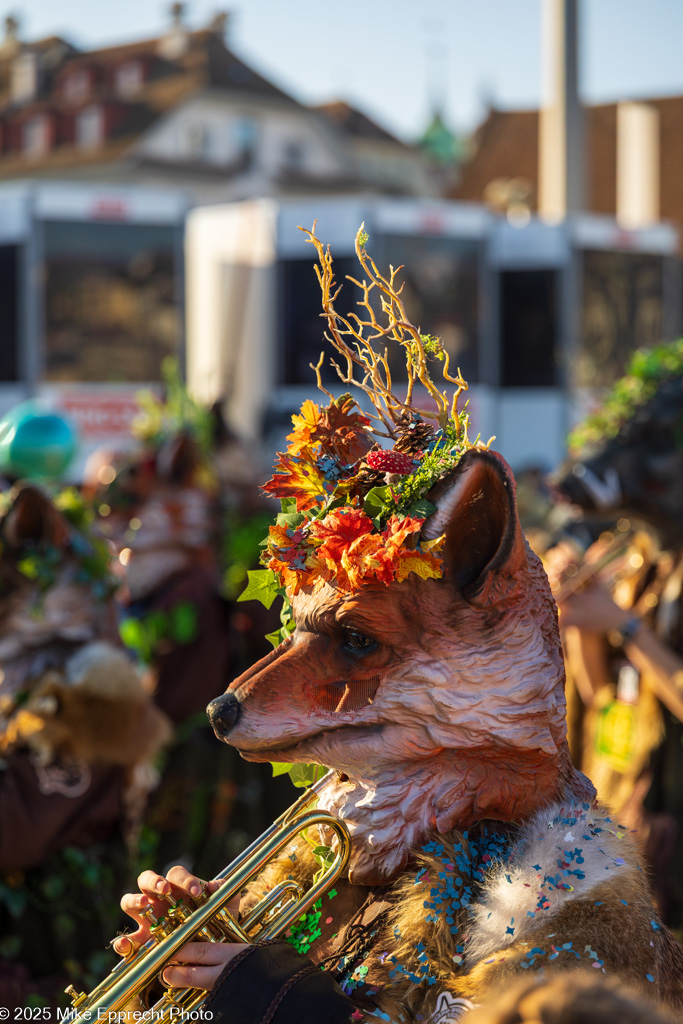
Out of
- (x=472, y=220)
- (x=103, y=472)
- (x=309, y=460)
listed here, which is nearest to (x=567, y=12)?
(x=472, y=220)

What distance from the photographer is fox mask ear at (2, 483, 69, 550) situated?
10.9 feet

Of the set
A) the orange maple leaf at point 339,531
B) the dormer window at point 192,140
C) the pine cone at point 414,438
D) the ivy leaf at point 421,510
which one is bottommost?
the orange maple leaf at point 339,531

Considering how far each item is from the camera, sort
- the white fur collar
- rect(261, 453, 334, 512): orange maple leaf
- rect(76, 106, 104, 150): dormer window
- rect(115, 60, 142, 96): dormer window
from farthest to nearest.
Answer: rect(115, 60, 142, 96): dormer window, rect(76, 106, 104, 150): dormer window, rect(261, 453, 334, 512): orange maple leaf, the white fur collar

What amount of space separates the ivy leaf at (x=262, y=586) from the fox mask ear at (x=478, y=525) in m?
0.28

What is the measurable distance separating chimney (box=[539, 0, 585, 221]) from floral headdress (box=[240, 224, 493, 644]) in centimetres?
1173

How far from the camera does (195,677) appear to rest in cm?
507

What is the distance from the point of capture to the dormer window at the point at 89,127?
3012 cm

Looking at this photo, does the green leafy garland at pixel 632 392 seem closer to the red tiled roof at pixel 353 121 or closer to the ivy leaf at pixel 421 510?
the ivy leaf at pixel 421 510

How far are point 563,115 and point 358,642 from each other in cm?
1211

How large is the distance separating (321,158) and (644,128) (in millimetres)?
10817

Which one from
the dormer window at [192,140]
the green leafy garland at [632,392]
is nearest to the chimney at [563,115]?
the green leafy garland at [632,392]

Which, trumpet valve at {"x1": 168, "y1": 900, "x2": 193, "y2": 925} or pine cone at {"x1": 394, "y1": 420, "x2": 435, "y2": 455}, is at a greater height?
pine cone at {"x1": 394, "y1": 420, "x2": 435, "y2": 455}

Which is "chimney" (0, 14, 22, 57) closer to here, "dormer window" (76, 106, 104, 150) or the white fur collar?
"dormer window" (76, 106, 104, 150)

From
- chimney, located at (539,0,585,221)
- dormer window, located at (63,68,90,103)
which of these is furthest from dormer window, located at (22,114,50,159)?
chimney, located at (539,0,585,221)
